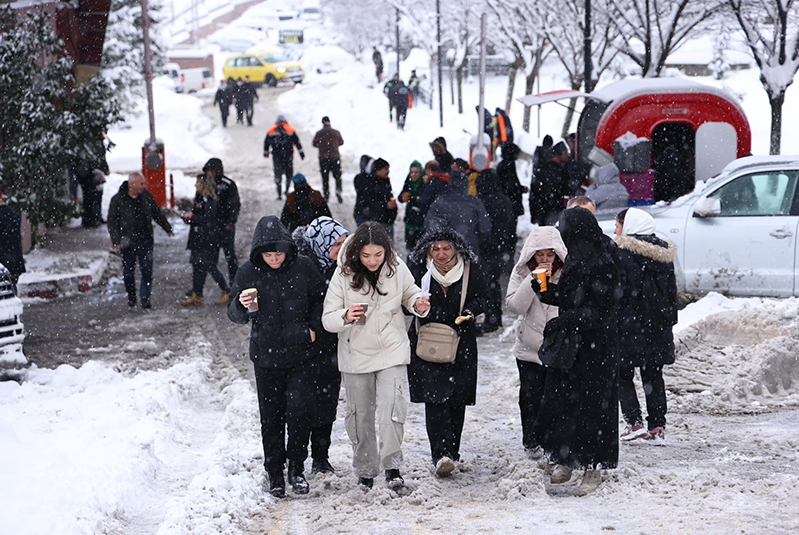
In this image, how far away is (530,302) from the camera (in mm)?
5934

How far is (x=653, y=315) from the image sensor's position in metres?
6.22

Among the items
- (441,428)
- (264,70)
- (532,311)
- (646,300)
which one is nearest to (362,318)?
(441,428)

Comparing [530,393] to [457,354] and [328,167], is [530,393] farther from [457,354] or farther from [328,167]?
[328,167]

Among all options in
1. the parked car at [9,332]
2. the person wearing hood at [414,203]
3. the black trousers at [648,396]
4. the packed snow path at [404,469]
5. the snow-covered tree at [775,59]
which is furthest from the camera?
the snow-covered tree at [775,59]

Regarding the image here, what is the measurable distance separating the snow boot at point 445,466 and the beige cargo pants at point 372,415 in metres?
0.35

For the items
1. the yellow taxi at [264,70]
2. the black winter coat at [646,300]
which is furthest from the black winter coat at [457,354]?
the yellow taxi at [264,70]

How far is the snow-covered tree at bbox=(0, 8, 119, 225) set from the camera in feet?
42.9

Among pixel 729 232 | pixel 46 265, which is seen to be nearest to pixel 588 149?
pixel 729 232

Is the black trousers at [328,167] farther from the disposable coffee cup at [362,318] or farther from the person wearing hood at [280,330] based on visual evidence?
the disposable coffee cup at [362,318]

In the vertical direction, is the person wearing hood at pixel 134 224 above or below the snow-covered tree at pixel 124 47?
below

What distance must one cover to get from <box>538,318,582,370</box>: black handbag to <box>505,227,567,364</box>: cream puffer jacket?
1.57 feet

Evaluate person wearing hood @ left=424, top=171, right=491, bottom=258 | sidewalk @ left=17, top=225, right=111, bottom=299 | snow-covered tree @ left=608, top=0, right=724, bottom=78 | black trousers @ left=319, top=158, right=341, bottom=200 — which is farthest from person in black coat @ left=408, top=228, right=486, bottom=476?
black trousers @ left=319, top=158, right=341, bottom=200

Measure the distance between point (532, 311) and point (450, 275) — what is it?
24.3 inches

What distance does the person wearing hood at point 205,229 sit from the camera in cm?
1151
